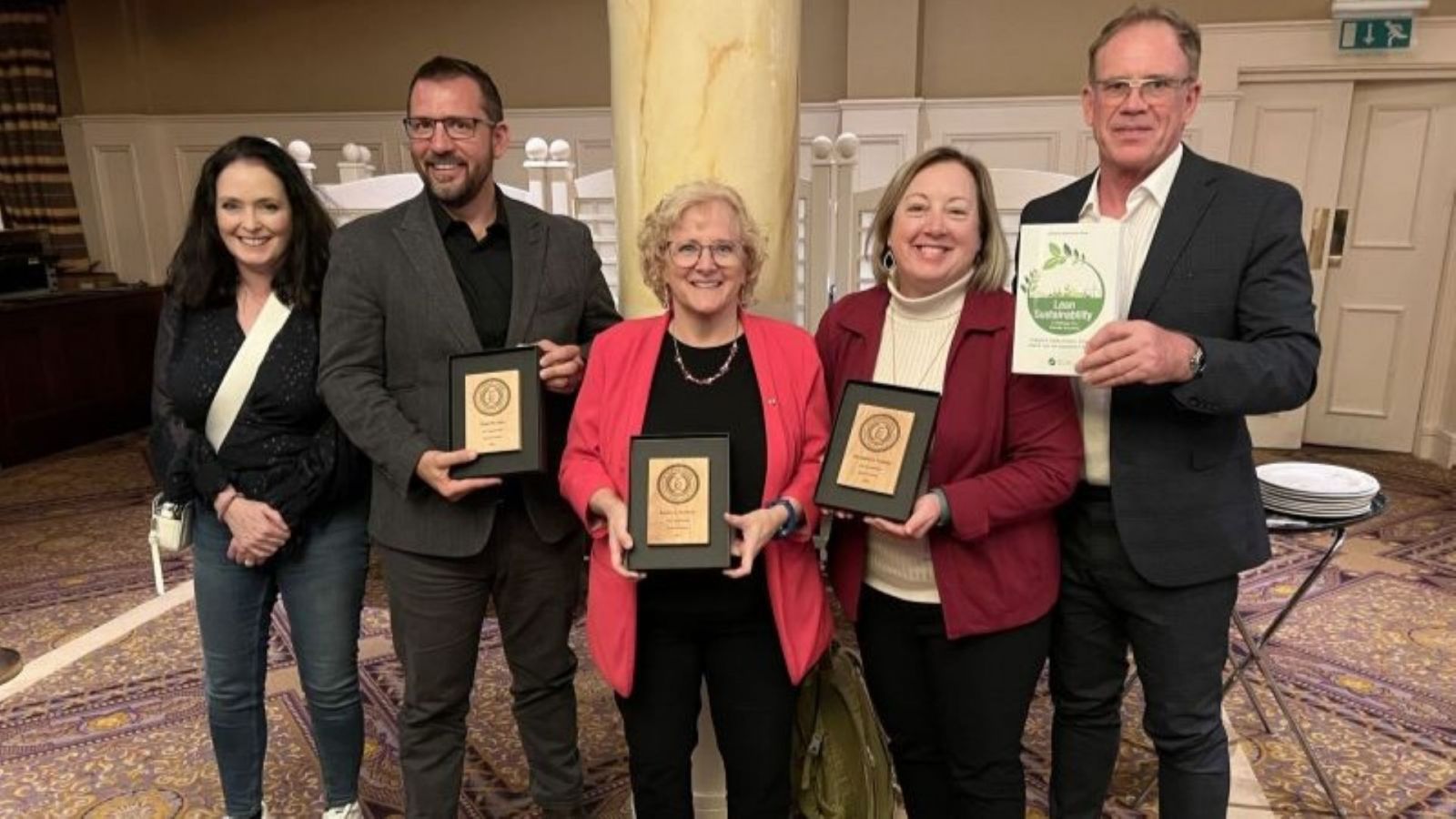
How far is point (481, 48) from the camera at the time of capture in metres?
6.46

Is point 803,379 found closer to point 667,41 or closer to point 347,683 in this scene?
point 667,41

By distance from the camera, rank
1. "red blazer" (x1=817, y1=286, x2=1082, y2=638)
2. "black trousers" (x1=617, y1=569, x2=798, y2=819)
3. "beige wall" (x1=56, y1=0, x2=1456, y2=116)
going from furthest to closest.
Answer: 1. "beige wall" (x1=56, y1=0, x2=1456, y2=116)
2. "black trousers" (x1=617, y1=569, x2=798, y2=819)
3. "red blazer" (x1=817, y1=286, x2=1082, y2=638)

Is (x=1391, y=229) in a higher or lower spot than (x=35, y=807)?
higher

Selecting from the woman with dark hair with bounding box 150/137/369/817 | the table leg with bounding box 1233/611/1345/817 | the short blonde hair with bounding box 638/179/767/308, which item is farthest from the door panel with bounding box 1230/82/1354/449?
the woman with dark hair with bounding box 150/137/369/817

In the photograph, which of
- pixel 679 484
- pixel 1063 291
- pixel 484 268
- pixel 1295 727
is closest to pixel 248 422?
pixel 484 268

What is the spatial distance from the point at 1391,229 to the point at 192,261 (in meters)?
5.87

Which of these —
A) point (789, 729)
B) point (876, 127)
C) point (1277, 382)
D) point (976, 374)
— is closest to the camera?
point (1277, 382)

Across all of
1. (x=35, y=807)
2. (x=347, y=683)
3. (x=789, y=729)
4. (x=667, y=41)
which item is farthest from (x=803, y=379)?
(x=35, y=807)

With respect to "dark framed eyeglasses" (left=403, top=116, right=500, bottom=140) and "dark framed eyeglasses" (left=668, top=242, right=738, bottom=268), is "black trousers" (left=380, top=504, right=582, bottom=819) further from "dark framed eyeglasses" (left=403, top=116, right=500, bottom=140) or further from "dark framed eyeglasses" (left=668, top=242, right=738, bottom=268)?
"dark framed eyeglasses" (left=403, top=116, right=500, bottom=140)

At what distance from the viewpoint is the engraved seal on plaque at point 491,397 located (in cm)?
168

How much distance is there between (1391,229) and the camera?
5.32 meters

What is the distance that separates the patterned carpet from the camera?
2.48 metres

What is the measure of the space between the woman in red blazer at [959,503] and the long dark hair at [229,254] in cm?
104

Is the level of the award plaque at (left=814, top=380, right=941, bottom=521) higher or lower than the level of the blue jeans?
higher
